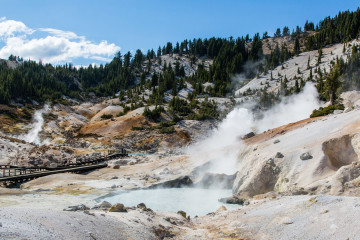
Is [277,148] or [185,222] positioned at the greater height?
[277,148]

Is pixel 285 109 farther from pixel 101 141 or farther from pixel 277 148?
pixel 277 148

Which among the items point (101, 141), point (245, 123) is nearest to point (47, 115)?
point (101, 141)

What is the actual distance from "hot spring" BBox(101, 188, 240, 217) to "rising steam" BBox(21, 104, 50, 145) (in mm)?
47292

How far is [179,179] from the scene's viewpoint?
2536 cm

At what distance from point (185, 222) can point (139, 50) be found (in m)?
177

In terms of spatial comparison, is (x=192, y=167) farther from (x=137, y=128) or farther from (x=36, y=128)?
(x=36, y=128)

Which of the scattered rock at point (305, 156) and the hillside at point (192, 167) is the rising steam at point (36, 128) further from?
the scattered rock at point (305, 156)

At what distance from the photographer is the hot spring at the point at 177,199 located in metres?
18.5

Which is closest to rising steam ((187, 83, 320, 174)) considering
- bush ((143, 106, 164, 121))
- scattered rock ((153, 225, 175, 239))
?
bush ((143, 106, 164, 121))

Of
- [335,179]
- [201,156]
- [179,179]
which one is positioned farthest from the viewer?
[201,156]

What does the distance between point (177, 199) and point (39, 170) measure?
22.5m

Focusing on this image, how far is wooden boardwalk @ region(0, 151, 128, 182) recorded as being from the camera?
28.9 metres

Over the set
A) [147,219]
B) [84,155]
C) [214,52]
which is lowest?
[84,155]

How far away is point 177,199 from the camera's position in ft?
69.1
